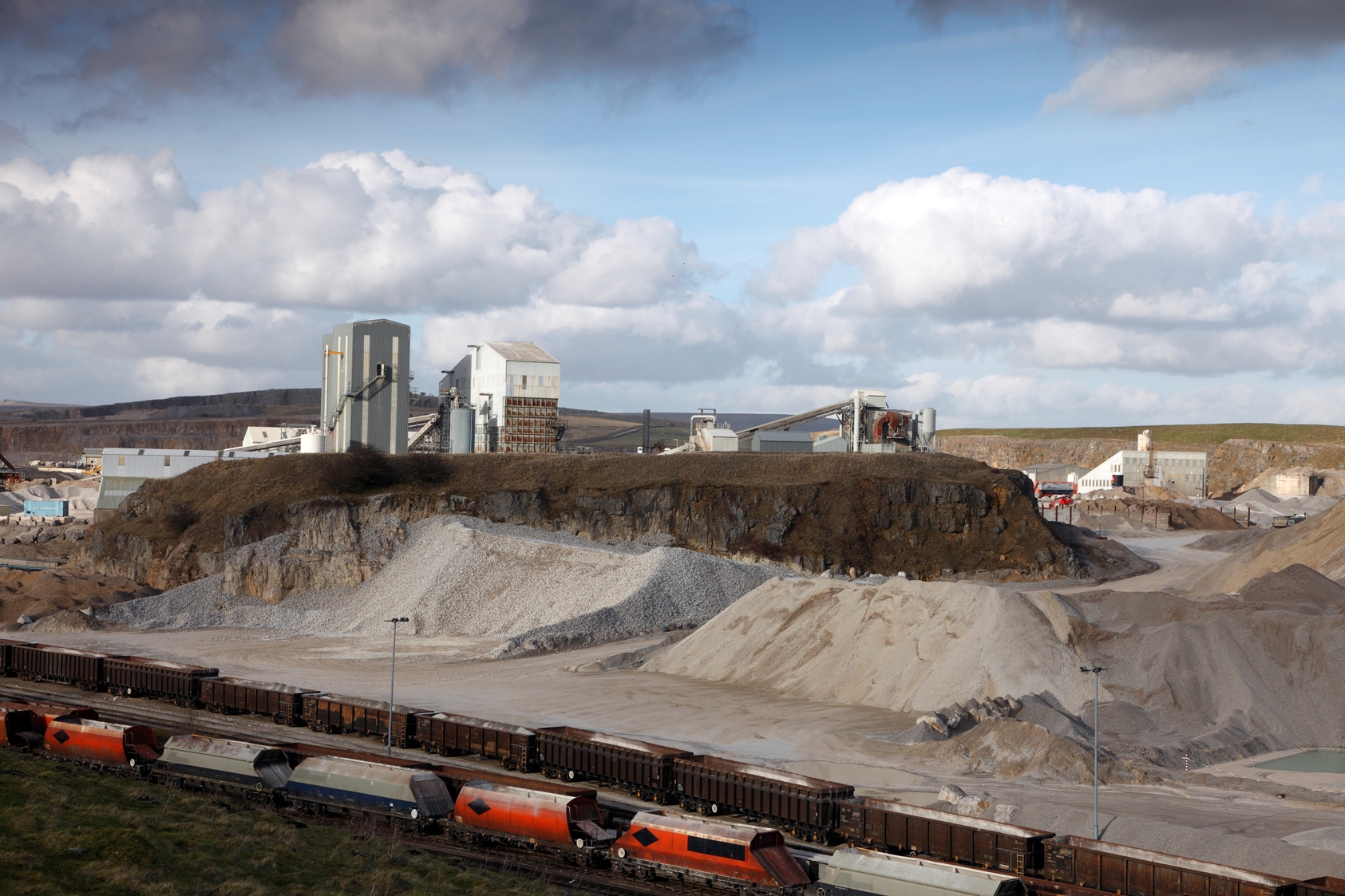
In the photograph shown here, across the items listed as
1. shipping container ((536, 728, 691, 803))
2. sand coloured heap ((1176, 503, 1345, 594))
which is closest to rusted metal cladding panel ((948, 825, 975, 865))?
shipping container ((536, 728, 691, 803))

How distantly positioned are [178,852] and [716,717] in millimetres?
28677

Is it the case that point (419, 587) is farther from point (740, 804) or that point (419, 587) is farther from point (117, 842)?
point (117, 842)

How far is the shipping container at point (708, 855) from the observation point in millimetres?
29156

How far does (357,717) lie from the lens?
46.8 meters

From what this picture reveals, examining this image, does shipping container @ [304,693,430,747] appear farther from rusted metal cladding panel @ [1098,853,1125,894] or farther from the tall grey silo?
the tall grey silo

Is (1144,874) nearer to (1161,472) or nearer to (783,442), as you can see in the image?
(783,442)

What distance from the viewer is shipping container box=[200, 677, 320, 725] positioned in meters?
48.9

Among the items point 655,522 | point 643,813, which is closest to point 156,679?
point 643,813

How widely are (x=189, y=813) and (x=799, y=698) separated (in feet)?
104

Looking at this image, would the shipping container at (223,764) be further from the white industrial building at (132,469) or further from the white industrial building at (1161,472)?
the white industrial building at (1161,472)

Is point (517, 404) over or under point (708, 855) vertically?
over

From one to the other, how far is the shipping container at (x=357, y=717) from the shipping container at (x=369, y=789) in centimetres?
938

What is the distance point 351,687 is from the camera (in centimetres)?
5794

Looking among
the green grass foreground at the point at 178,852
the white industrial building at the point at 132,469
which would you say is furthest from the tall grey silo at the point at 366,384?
the green grass foreground at the point at 178,852
